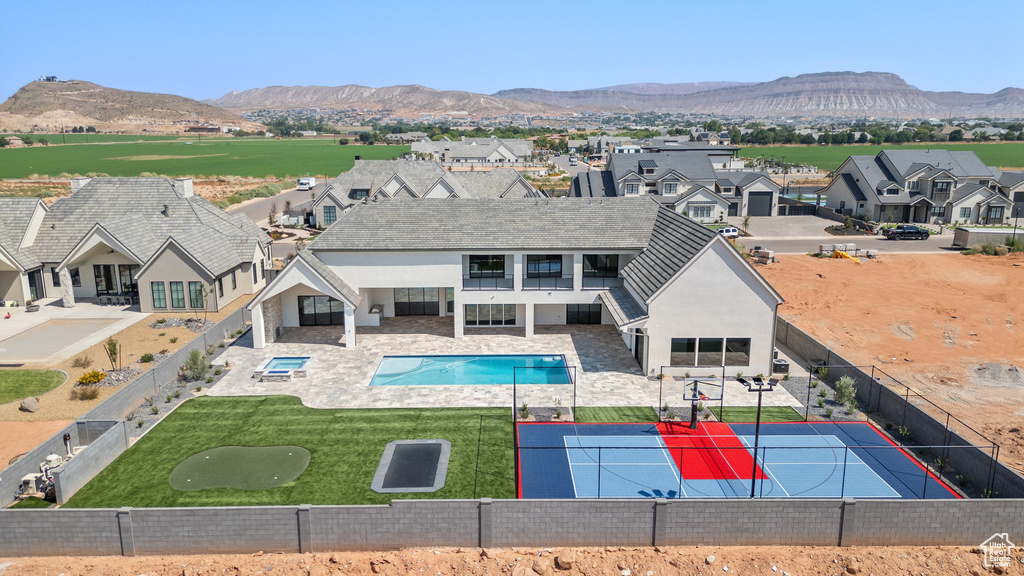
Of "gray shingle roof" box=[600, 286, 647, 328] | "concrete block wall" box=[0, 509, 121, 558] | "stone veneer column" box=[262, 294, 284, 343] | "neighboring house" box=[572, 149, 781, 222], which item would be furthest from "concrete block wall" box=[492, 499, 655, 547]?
"neighboring house" box=[572, 149, 781, 222]

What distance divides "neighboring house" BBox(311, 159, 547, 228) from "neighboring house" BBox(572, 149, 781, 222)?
9.73m

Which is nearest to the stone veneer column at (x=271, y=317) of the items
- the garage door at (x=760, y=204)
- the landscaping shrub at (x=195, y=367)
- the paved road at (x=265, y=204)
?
the landscaping shrub at (x=195, y=367)

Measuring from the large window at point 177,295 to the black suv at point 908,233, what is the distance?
6688 centimetres

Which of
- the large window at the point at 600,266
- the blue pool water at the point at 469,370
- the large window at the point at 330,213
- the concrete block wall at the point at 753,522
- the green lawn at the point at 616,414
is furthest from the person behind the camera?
the large window at the point at 330,213

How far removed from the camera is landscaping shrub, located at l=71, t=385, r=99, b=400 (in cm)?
2847

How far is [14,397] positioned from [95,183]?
27852 millimetres

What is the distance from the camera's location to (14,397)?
28625 mm

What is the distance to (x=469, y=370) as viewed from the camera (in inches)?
1256

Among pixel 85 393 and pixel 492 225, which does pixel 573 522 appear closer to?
pixel 492 225

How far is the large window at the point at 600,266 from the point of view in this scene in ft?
123

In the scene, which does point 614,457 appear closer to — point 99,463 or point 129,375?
point 99,463

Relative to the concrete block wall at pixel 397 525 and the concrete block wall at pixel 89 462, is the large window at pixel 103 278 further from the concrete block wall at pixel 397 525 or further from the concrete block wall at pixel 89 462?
the concrete block wall at pixel 397 525

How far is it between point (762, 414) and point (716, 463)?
204 inches

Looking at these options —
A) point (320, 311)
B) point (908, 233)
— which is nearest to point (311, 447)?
point (320, 311)
